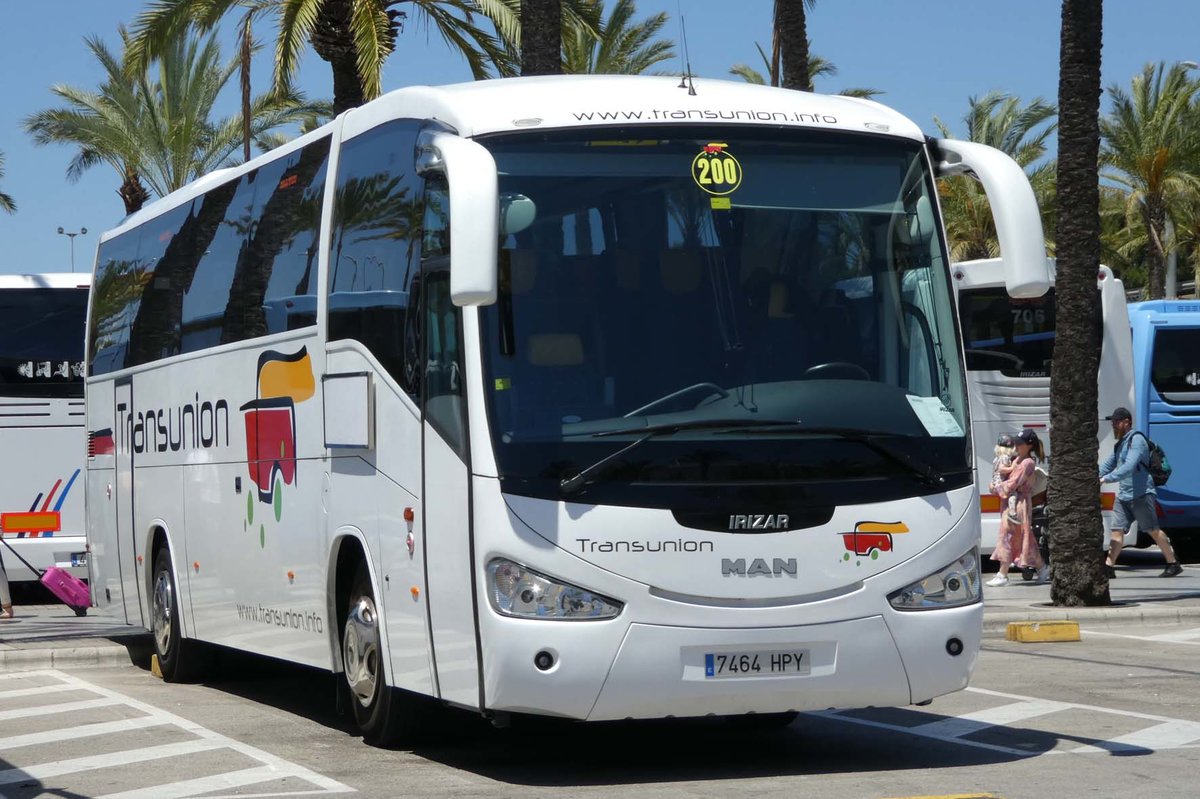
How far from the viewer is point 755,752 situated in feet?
31.8

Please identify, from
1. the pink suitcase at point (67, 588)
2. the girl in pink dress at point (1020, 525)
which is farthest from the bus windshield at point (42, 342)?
the girl in pink dress at point (1020, 525)

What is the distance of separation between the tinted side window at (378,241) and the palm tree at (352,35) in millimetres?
13932

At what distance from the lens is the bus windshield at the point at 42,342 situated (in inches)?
841

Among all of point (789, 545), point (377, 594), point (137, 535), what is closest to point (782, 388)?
point (789, 545)

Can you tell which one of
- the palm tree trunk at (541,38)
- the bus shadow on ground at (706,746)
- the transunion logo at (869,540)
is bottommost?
the bus shadow on ground at (706,746)

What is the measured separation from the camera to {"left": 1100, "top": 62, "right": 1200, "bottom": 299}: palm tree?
155ft

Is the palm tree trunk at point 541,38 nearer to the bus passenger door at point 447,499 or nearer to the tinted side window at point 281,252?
the tinted side window at point 281,252

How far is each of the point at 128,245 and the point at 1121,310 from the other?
13362 mm

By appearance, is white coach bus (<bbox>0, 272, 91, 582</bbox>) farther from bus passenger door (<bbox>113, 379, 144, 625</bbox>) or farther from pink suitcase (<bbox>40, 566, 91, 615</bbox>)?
bus passenger door (<bbox>113, 379, 144, 625</bbox>)

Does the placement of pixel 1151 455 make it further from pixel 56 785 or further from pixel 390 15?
pixel 56 785

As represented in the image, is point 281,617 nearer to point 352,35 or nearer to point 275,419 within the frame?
point 275,419

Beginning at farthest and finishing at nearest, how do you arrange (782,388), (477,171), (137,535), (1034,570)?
(1034,570)
(137,535)
(782,388)
(477,171)

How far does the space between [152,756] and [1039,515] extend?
14364 millimetres

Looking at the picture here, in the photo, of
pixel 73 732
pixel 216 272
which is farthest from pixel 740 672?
pixel 216 272
